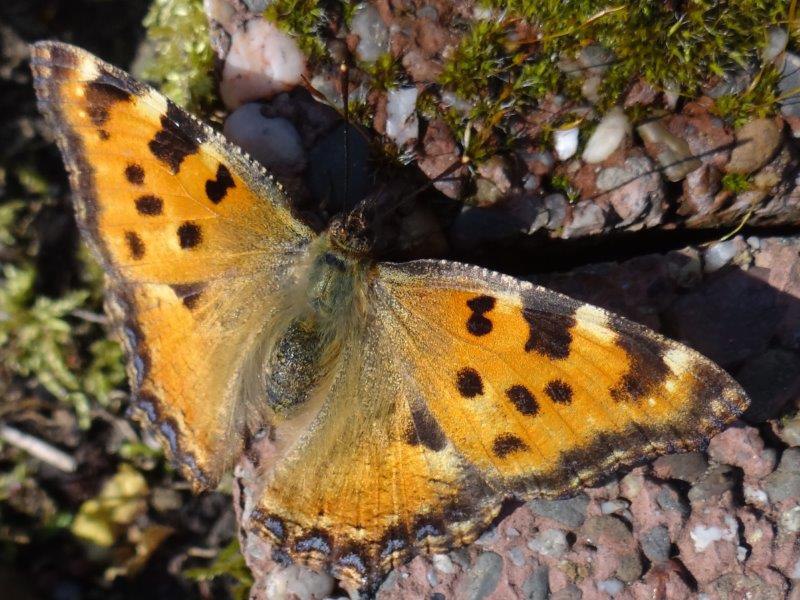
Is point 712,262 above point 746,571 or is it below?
above

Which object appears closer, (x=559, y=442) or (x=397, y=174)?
(x=559, y=442)

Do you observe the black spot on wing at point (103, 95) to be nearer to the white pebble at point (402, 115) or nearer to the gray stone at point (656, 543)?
the white pebble at point (402, 115)

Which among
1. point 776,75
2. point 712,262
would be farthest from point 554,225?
point 776,75

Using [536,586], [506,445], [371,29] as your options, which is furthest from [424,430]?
[371,29]

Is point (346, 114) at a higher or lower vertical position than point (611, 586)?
higher

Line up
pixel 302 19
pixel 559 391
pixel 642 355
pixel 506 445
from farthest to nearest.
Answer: pixel 302 19
pixel 506 445
pixel 559 391
pixel 642 355

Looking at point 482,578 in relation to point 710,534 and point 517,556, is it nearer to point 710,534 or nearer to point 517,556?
point 517,556

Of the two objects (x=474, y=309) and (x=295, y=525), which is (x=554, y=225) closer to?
(x=474, y=309)
